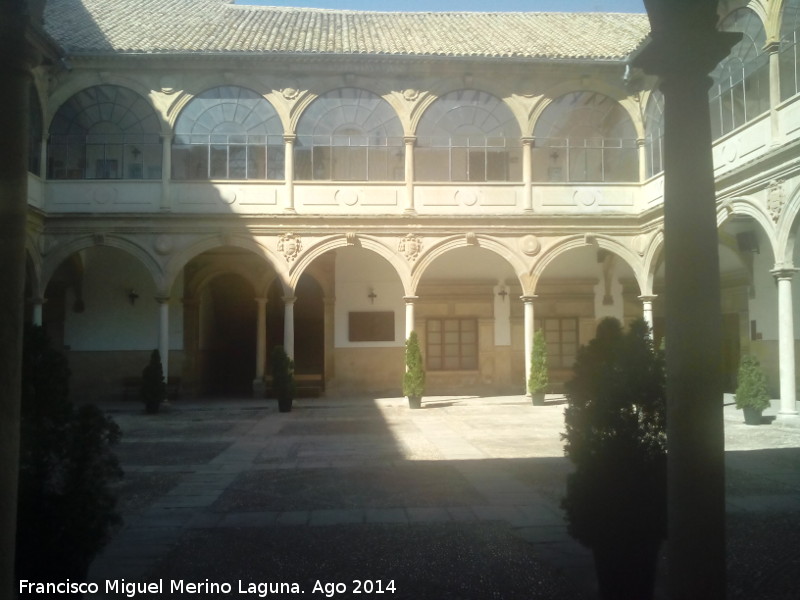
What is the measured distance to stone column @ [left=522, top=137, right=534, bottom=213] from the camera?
1709cm

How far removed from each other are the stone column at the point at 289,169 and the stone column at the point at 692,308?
14421mm

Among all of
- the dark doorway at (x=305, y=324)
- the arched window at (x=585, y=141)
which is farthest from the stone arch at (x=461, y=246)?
the dark doorway at (x=305, y=324)

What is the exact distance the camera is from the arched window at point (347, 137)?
1700cm

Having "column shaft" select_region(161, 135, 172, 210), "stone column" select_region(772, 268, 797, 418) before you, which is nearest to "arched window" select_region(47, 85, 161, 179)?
"column shaft" select_region(161, 135, 172, 210)

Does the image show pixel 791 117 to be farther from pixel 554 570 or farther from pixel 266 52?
pixel 266 52

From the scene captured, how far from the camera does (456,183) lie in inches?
675

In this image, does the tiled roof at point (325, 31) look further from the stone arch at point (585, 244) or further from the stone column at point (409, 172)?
the stone arch at point (585, 244)

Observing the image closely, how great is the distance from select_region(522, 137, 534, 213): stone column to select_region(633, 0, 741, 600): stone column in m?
14.3

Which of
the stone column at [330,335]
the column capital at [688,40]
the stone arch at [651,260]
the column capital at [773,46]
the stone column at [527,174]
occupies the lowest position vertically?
the stone column at [330,335]

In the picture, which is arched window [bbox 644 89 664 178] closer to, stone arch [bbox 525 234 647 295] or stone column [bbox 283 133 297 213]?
stone arch [bbox 525 234 647 295]

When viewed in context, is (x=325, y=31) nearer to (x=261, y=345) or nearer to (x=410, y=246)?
(x=410, y=246)

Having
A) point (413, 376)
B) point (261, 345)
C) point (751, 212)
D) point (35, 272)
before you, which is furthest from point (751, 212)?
point (35, 272)

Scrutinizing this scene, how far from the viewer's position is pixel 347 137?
17.1 metres

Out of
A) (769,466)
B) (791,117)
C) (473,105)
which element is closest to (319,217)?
(473,105)
